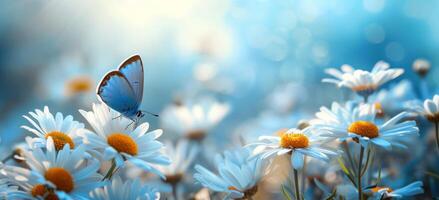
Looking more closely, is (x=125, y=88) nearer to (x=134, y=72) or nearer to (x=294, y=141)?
(x=134, y=72)

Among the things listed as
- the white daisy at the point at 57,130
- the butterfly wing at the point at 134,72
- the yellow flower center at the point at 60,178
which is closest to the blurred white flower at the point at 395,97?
the butterfly wing at the point at 134,72

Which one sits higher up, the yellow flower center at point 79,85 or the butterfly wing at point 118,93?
the yellow flower center at point 79,85

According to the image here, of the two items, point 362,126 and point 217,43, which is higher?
point 217,43

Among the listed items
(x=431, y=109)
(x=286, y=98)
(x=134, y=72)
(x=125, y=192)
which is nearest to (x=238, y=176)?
(x=125, y=192)

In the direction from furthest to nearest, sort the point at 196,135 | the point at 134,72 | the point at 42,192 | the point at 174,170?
the point at 196,135
the point at 174,170
the point at 134,72
the point at 42,192

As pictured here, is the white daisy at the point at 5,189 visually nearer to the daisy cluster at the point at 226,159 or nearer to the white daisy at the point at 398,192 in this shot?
the daisy cluster at the point at 226,159

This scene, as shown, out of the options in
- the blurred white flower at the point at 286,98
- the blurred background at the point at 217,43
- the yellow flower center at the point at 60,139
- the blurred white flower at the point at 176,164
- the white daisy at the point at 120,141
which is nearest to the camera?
the white daisy at the point at 120,141

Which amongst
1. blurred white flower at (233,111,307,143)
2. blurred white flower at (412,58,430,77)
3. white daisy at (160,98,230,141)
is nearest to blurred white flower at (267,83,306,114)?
blurred white flower at (233,111,307,143)
